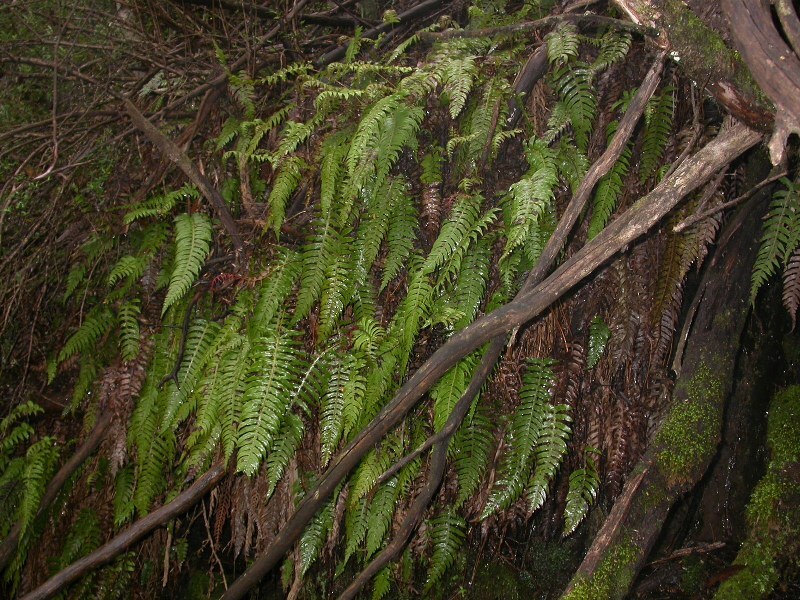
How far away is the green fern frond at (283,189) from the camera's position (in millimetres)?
3287

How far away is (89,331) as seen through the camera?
3662 millimetres

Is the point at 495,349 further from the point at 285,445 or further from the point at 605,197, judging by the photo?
the point at 285,445

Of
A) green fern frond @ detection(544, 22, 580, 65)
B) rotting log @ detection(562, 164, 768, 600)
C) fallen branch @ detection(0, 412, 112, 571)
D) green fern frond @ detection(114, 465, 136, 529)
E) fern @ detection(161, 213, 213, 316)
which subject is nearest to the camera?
rotting log @ detection(562, 164, 768, 600)

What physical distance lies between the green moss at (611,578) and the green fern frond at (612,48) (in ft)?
6.96

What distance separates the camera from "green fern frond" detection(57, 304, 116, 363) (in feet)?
11.9

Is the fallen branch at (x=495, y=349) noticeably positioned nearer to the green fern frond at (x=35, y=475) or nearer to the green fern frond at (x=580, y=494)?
the green fern frond at (x=580, y=494)

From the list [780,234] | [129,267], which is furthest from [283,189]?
[780,234]

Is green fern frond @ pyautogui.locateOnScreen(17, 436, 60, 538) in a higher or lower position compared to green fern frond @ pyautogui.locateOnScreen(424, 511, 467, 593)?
lower

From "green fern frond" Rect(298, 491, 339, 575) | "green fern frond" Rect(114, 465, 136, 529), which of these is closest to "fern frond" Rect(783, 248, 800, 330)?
"green fern frond" Rect(298, 491, 339, 575)

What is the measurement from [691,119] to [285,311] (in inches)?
88.2

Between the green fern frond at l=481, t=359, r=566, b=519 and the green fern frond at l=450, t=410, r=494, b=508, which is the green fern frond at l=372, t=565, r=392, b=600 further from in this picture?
the green fern frond at l=481, t=359, r=566, b=519

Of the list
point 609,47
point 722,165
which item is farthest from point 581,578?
point 609,47

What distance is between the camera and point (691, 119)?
3018mm

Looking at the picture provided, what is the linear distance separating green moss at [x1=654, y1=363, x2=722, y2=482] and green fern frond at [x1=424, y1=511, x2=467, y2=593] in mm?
1007
